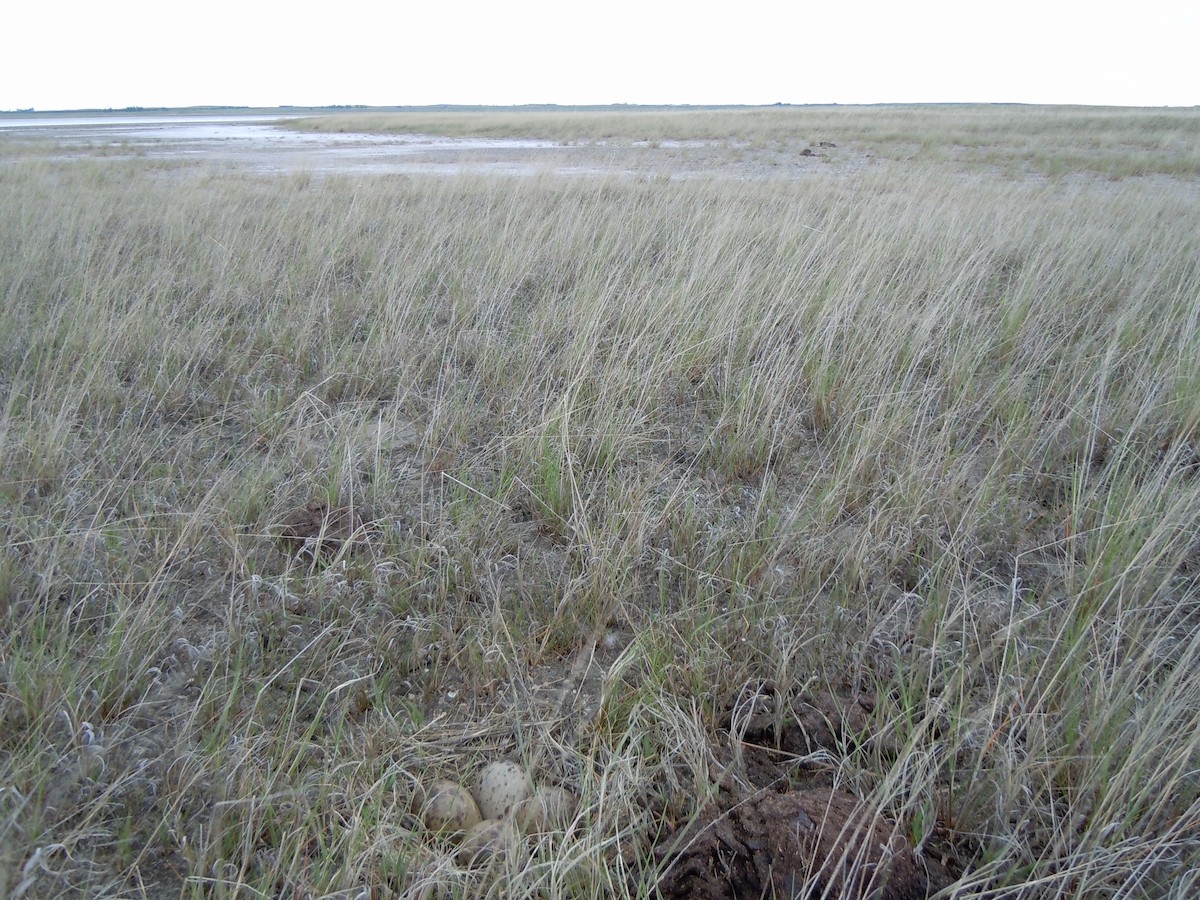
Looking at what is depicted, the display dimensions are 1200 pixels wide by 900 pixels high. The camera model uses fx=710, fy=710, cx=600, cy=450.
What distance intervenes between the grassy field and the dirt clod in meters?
0.06

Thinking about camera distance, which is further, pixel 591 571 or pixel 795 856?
pixel 591 571

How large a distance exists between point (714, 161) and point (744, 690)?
18.0 meters

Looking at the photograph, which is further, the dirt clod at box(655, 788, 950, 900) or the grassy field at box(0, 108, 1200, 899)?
the grassy field at box(0, 108, 1200, 899)

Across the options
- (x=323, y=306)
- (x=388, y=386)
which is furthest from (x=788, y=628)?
(x=323, y=306)

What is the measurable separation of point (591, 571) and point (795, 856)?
3.19 ft

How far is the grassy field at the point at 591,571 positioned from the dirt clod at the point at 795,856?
6cm

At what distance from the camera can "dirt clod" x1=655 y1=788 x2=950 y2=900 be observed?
127 centimetres

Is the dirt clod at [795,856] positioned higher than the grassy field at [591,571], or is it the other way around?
the grassy field at [591,571]

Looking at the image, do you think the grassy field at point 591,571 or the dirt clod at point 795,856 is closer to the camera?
the dirt clod at point 795,856

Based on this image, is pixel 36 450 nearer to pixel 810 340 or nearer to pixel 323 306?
pixel 323 306

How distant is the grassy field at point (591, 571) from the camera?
4.63 feet

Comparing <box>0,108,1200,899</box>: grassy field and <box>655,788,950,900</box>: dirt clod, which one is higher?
<box>0,108,1200,899</box>: grassy field

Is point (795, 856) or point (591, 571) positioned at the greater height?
point (591, 571)

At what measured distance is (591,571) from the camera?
83.4 inches
